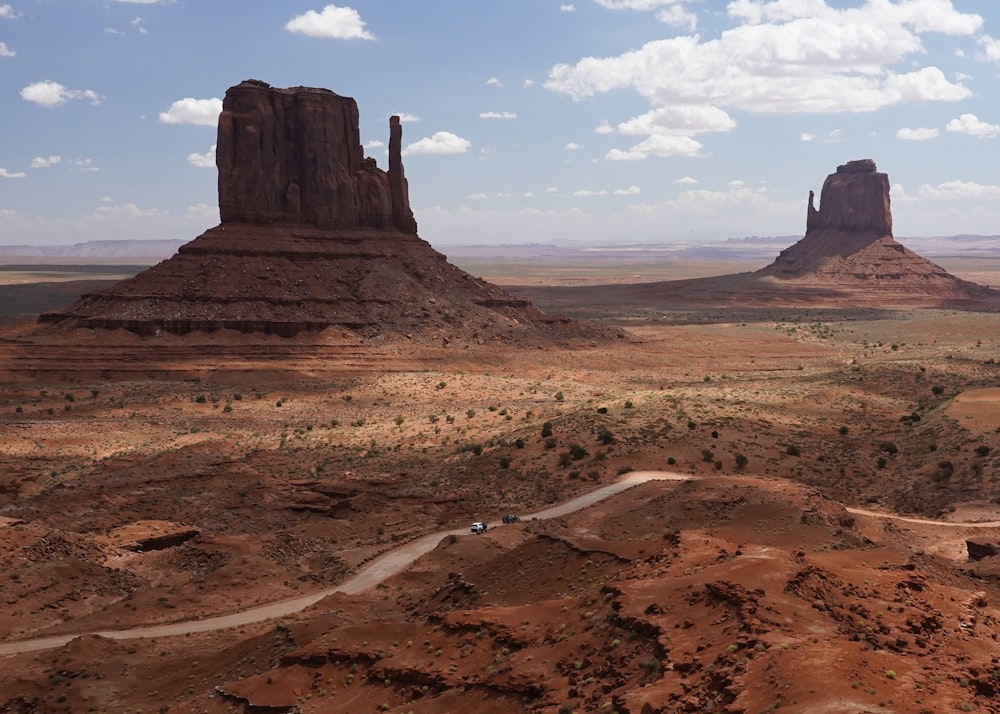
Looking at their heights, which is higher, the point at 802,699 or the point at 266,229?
the point at 266,229

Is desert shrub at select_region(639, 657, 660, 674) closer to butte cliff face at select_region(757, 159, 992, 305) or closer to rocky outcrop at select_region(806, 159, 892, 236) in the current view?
butte cliff face at select_region(757, 159, 992, 305)

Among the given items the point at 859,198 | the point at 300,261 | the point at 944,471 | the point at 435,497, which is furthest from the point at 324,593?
the point at 859,198

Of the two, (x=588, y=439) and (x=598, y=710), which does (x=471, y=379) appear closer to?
(x=588, y=439)

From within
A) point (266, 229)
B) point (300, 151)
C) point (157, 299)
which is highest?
point (300, 151)

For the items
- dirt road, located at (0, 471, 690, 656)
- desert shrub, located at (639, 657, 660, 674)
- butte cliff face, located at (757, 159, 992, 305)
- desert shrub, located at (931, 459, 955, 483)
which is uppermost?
butte cliff face, located at (757, 159, 992, 305)

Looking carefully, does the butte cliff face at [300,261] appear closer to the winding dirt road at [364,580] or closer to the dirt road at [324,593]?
the winding dirt road at [364,580]

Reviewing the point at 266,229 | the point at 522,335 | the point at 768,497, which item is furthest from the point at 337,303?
the point at 768,497

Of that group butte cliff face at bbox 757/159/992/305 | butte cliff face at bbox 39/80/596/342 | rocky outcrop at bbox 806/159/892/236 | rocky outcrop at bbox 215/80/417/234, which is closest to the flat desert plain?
butte cliff face at bbox 39/80/596/342
